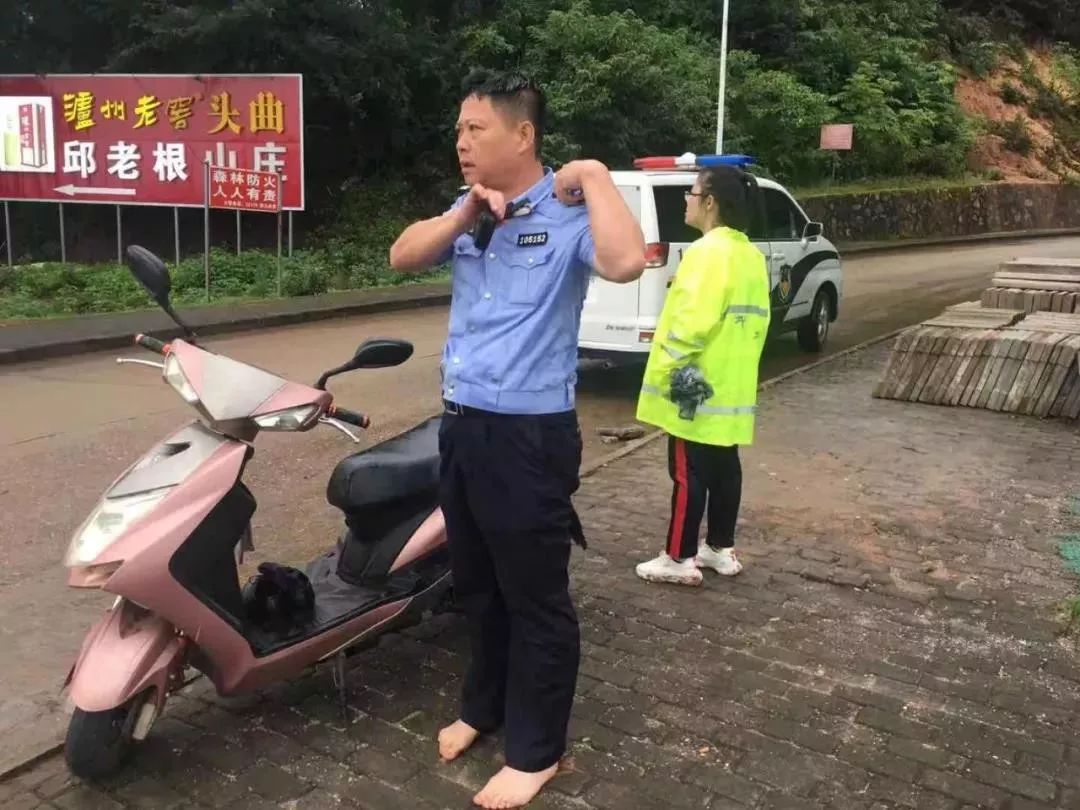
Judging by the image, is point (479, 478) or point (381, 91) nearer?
point (479, 478)

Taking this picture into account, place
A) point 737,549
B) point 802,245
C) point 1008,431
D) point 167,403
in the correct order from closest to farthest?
point 737,549, point 1008,431, point 167,403, point 802,245

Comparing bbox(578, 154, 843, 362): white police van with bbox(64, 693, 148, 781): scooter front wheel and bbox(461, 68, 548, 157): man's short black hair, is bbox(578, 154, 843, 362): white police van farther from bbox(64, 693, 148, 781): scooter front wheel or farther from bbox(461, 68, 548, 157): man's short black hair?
bbox(64, 693, 148, 781): scooter front wheel

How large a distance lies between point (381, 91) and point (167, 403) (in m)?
14.8

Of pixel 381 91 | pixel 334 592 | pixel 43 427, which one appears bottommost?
pixel 43 427

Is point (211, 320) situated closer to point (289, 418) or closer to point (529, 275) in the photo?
point (289, 418)

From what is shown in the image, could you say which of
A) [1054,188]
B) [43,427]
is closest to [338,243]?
[43,427]

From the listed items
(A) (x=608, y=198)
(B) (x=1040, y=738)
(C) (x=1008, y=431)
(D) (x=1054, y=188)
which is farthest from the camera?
(D) (x=1054, y=188)

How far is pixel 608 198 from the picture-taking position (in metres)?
2.64

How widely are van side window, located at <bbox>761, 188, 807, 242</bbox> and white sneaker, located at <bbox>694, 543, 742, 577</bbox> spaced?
237 inches

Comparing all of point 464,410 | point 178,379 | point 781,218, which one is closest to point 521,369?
point 464,410

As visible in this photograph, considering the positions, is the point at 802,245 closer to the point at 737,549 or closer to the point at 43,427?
A: the point at 737,549

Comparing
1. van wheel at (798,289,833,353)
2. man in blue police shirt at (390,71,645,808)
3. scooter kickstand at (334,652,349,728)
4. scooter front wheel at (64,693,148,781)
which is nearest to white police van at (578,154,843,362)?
van wheel at (798,289,833,353)

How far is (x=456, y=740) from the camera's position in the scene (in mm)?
3225

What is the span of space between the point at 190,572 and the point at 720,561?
8.01 feet
